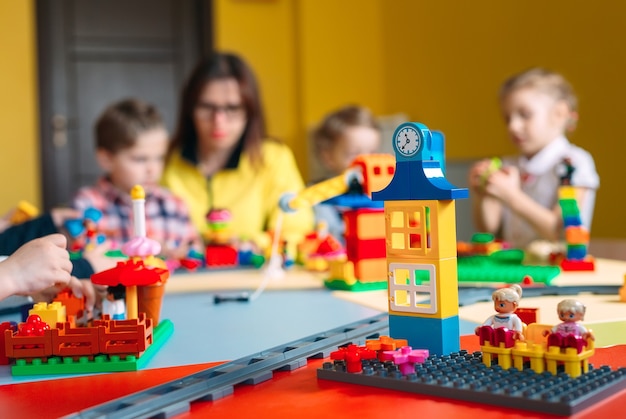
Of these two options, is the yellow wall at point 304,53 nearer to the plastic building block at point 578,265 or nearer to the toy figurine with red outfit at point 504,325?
the plastic building block at point 578,265

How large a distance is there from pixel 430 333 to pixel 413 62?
3152mm

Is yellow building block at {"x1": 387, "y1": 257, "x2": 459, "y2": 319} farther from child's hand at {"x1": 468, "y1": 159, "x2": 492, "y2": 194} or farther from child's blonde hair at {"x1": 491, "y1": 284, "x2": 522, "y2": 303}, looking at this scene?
child's hand at {"x1": 468, "y1": 159, "x2": 492, "y2": 194}

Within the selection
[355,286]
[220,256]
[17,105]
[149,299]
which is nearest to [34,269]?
[149,299]

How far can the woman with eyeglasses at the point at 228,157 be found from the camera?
2307 millimetres

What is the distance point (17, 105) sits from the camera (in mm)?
3672

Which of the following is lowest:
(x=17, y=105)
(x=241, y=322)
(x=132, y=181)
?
(x=241, y=322)

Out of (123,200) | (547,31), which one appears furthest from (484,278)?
(547,31)

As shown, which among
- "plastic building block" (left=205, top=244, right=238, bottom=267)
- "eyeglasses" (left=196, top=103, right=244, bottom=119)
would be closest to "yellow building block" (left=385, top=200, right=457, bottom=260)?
"plastic building block" (left=205, top=244, right=238, bottom=267)

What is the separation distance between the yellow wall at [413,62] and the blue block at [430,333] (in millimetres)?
2130

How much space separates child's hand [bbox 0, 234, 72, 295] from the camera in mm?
871

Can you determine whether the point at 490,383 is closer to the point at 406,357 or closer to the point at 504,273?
the point at 406,357

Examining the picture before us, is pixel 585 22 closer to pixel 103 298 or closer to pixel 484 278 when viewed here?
pixel 484 278

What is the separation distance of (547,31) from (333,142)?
0.99 m

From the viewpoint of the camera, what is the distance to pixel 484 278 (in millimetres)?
1396
